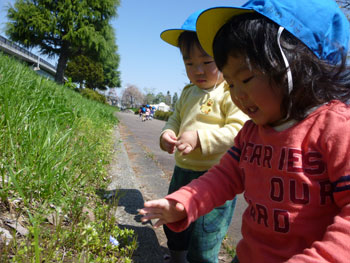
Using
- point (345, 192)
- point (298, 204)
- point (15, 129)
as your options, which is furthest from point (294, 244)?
point (15, 129)

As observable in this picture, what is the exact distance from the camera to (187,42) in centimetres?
173

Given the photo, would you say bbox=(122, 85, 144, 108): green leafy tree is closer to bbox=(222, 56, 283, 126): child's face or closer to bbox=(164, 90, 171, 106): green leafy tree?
bbox=(164, 90, 171, 106): green leafy tree

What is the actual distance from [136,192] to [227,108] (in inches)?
50.2

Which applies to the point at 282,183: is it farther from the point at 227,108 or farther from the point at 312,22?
the point at 227,108

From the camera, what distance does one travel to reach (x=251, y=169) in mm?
1008

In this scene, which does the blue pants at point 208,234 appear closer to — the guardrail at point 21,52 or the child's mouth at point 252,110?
the child's mouth at point 252,110

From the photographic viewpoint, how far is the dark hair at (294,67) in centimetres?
89

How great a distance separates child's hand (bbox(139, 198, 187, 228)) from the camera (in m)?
0.96

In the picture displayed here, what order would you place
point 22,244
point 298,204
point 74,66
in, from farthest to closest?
point 74,66 < point 22,244 < point 298,204

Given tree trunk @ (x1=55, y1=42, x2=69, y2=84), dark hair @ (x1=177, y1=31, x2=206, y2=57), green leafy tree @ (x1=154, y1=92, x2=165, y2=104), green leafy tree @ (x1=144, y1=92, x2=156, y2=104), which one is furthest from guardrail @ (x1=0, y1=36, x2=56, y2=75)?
green leafy tree @ (x1=154, y1=92, x2=165, y2=104)

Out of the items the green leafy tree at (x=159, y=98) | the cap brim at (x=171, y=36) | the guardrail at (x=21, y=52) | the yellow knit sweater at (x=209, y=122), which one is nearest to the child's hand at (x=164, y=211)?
the yellow knit sweater at (x=209, y=122)

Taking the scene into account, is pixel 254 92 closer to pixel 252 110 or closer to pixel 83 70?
pixel 252 110

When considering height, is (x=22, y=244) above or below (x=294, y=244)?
below

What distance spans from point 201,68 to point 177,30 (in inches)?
12.1
